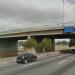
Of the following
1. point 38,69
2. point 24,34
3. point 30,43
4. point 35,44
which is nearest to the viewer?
point 38,69

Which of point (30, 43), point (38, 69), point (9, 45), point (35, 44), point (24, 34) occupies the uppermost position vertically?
point (24, 34)

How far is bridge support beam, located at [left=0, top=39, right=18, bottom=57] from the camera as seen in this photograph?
84.6 metres

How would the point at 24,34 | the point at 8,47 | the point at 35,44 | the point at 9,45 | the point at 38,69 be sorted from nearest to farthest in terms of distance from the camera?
the point at 38,69, the point at 35,44, the point at 24,34, the point at 8,47, the point at 9,45

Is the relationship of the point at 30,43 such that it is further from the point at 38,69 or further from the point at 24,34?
the point at 38,69

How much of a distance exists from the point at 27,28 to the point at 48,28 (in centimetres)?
763

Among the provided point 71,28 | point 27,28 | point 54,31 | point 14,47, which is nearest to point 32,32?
point 27,28

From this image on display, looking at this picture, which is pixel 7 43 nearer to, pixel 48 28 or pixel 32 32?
pixel 32 32

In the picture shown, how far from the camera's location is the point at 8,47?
8794 centimetres

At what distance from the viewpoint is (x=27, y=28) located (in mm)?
73938

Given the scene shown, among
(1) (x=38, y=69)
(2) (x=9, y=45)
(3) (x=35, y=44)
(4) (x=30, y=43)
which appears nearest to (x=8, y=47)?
(2) (x=9, y=45)

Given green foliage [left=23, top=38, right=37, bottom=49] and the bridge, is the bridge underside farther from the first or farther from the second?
green foliage [left=23, top=38, right=37, bottom=49]

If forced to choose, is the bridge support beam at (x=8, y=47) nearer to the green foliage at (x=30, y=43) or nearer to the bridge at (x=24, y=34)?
the bridge at (x=24, y=34)

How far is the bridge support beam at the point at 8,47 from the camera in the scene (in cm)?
8461

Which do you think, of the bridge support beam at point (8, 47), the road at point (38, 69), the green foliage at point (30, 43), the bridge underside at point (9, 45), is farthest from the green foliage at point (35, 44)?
the road at point (38, 69)
